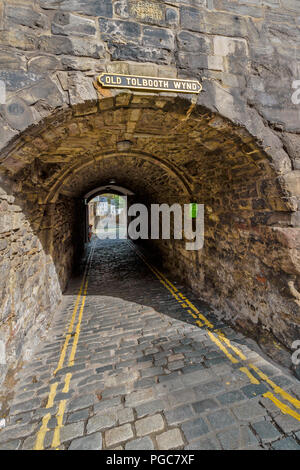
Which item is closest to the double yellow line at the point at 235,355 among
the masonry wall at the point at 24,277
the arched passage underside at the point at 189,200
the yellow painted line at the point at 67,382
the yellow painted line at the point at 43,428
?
the arched passage underside at the point at 189,200

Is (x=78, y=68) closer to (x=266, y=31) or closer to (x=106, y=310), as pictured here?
(x=266, y=31)

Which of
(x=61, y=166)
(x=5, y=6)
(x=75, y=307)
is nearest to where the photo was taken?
(x=5, y=6)

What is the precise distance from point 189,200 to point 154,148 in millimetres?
1841

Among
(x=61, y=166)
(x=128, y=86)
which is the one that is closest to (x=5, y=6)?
(x=128, y=86)

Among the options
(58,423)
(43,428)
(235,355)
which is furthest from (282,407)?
(43,428)

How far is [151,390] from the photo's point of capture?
2820mm

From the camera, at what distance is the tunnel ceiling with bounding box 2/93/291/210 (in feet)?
9.34

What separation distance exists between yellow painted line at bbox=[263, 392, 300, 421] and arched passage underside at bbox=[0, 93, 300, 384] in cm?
92

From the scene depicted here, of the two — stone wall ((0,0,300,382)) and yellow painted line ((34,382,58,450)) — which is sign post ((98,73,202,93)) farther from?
yellow painted line ((34,382,58,450))

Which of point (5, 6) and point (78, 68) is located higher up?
point (5, 6)

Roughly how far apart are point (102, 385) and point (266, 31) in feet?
19.7

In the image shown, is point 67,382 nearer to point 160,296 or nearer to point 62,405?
point 62,405

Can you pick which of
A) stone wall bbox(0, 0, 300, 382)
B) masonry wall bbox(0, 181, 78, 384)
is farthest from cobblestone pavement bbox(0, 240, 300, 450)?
stone wall bbox(0, 0, 300, 382)

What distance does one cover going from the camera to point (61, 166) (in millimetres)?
5070
